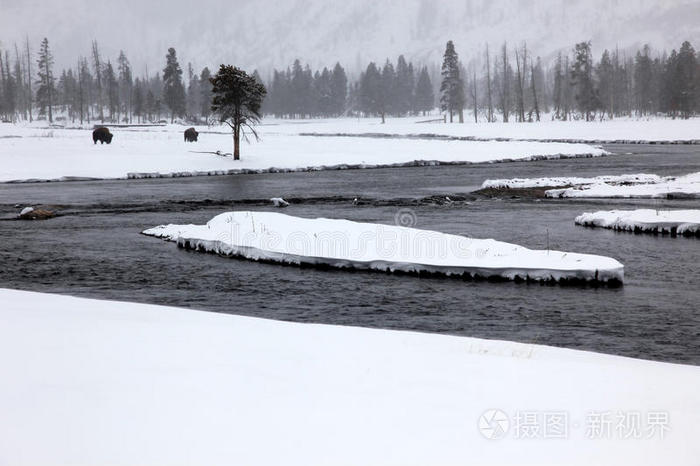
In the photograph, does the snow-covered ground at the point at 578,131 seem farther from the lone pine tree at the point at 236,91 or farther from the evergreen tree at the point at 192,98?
the evergreen tree at the point at 192,98

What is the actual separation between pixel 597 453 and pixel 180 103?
113241mm

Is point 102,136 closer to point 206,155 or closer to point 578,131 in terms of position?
point 206,155

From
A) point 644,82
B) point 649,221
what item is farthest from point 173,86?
point 649,221

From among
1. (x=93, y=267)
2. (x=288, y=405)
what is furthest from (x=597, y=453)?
(x=93, y=267)

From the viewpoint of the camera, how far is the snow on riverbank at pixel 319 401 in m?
5.58

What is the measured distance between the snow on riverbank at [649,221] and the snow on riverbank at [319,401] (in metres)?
14.7

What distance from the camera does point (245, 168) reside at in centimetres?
5022

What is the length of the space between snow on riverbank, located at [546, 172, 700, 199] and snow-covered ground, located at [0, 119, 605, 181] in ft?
69.8

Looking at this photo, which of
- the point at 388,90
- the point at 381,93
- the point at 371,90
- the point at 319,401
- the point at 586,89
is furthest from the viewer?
the point at 388,90

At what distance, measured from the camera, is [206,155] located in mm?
55250

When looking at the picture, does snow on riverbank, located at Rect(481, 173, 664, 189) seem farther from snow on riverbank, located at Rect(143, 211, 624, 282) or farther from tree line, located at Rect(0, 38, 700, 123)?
tree line, located at Rect(0, 38, 700, 123)

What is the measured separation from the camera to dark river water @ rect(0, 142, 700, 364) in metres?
12.7

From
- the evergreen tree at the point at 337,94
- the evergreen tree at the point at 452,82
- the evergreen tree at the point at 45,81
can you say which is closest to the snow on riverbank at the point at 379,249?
the evergreen tree at the point at 452,82

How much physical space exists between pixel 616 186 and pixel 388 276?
2053 centimetres
